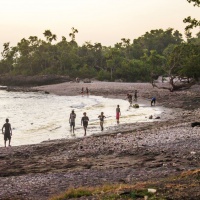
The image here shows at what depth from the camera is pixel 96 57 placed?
124m

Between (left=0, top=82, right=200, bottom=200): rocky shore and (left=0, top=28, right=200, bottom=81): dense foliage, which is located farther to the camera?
(left=0, top=28, right=200, bottom=81): dense foliage

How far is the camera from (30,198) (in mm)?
10820

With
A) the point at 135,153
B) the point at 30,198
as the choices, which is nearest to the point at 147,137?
the point at 135,153

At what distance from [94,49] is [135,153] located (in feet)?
364

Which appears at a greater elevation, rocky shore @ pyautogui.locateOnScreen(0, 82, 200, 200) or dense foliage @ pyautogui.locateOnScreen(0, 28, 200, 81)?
dense foliage @ pyautogui.locateOnScreen(0, 28, 200, 81)

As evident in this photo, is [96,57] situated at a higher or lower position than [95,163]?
higher

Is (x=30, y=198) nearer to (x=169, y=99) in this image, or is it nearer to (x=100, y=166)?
(x=100, y=166)

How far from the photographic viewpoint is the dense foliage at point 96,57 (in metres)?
99.9

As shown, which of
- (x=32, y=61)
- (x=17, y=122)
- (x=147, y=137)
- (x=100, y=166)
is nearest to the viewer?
(x=100, y=166)

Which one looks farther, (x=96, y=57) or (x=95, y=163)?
(x=96, y=57)

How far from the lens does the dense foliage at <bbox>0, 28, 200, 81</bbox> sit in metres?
99.9

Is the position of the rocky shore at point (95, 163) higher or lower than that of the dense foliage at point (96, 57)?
lower

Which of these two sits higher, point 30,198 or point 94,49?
point 94,49

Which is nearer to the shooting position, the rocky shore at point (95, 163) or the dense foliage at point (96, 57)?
the rocky shore at point (95, 163)
